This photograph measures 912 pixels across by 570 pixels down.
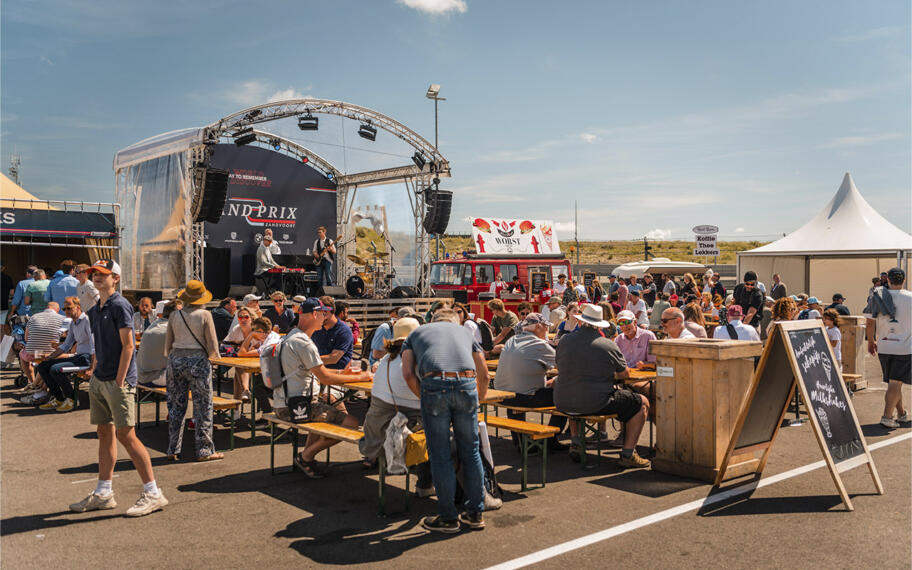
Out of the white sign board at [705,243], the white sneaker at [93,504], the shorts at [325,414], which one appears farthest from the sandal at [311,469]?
the white sign board at [705,243]

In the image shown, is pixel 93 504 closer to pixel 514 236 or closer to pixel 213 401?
pixel 213 401

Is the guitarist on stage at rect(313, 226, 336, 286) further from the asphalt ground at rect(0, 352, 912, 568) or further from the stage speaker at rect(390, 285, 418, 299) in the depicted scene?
the asphalt ground at rect(0, 352, 912, 568)

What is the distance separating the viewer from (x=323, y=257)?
18.0 m

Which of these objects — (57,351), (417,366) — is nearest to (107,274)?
(417,366)

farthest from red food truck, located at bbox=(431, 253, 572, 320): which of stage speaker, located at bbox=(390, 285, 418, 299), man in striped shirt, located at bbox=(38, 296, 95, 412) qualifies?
man in striped shirt, located at bbox=(38, 296, 95, 412)

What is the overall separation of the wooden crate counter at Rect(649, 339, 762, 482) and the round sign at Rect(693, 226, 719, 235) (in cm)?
1849

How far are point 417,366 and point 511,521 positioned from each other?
128cm

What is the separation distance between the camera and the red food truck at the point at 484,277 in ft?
62.0

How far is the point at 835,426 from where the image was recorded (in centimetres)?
541

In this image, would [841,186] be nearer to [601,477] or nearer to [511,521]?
[601,477]

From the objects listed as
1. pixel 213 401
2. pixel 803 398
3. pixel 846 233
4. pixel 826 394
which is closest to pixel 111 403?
pixel 213 401

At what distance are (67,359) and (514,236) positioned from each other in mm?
13302

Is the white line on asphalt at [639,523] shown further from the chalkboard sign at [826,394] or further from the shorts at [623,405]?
the shorts at [623,405]

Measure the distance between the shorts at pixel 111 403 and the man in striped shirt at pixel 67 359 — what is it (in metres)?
4.45
